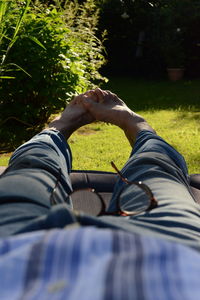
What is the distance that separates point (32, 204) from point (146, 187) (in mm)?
348

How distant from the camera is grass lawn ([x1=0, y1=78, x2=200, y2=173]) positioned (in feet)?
11.5

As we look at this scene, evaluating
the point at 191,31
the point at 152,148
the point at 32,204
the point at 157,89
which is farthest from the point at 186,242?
the point at 191,31

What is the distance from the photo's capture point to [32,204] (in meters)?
1.25

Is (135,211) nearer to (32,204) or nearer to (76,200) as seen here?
(32,204)

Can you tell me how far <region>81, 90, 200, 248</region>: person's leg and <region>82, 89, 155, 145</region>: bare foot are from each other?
1 cm

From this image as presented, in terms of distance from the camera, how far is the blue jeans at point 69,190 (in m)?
1.02

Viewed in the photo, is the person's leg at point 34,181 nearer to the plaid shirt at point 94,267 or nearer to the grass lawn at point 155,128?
the plaid shirt at point 94,267

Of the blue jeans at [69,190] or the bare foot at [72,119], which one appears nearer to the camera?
the blue jeans at [69,190]

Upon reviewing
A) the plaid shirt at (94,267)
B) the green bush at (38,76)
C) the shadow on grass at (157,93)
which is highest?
the plaid shirt at (94,267)

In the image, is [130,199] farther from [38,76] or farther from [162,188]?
[38,76]

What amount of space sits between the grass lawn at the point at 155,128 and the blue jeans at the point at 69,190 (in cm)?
152

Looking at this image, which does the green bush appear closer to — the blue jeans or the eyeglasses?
the blue jeans

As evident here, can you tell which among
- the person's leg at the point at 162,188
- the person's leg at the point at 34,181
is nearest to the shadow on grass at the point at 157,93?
the person's leg at the point at 162,188

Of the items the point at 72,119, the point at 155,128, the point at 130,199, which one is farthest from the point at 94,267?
the point at 155,128
